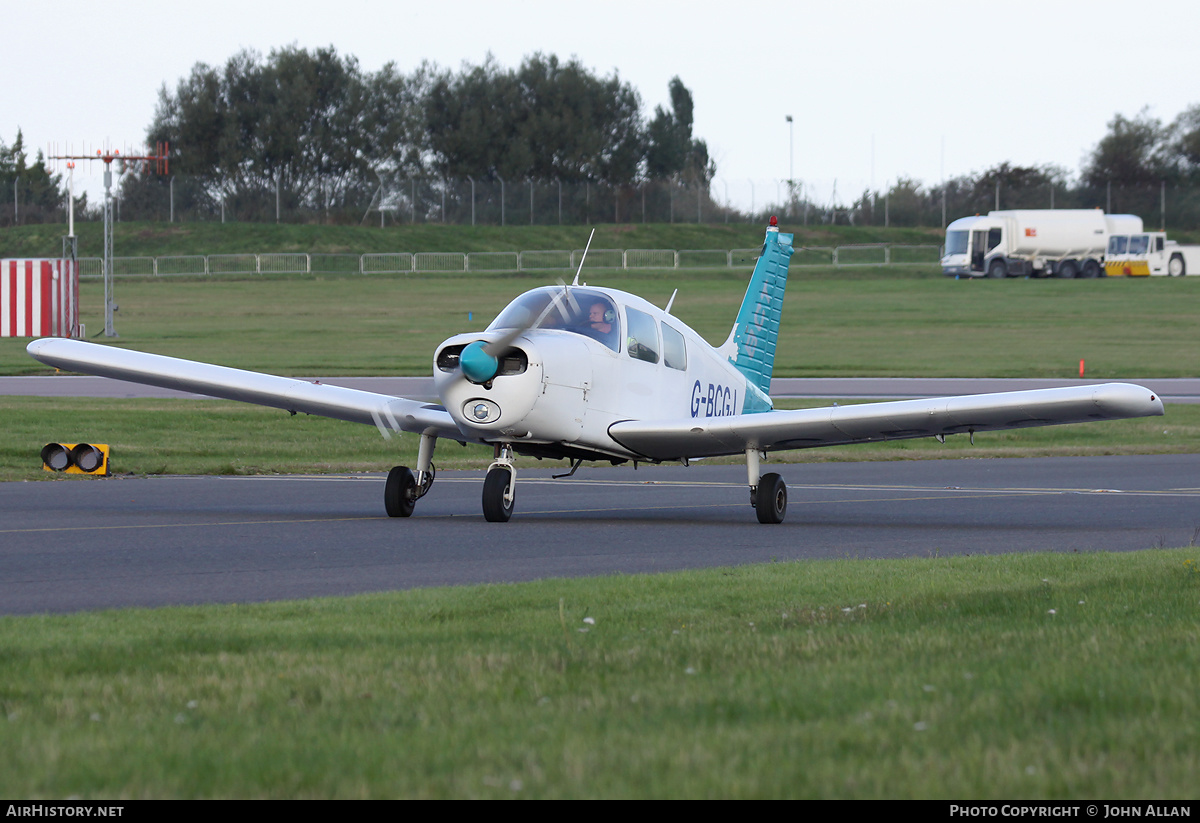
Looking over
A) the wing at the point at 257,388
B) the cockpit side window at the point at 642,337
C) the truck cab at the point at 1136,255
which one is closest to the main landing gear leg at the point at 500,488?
the wing at the point at 257,388

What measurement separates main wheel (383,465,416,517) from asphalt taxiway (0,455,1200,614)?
19 centimetres

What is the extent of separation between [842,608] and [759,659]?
5.75 ft

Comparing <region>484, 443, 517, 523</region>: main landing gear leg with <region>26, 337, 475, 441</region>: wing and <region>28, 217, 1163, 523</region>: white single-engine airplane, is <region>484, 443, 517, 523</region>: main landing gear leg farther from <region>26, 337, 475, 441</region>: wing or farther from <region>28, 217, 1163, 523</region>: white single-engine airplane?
<region>26, 337, 475, 441</region>: wing

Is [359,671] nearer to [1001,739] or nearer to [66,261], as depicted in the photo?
[1001,739]

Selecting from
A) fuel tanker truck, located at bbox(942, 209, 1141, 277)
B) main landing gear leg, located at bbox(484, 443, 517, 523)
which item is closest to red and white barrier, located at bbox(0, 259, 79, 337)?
main landing gear leg, located at bbox(484, 443, 517, 523)

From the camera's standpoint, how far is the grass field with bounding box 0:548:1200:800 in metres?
4.44

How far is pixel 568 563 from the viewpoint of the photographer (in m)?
11.0

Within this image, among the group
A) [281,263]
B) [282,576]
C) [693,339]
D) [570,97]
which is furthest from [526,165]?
[282,576]

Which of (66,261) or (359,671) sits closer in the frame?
(359,671)

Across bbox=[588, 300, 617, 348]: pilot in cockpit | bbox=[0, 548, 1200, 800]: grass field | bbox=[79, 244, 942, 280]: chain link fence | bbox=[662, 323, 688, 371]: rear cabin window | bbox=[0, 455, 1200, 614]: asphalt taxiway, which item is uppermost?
bbox=[79, 244, 942, 280]: chain link fence

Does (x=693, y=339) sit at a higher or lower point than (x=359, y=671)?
higher

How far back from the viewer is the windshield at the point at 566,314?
1360 cm

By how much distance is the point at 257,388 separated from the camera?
1523cm

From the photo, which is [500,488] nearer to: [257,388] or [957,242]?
[257,388]
